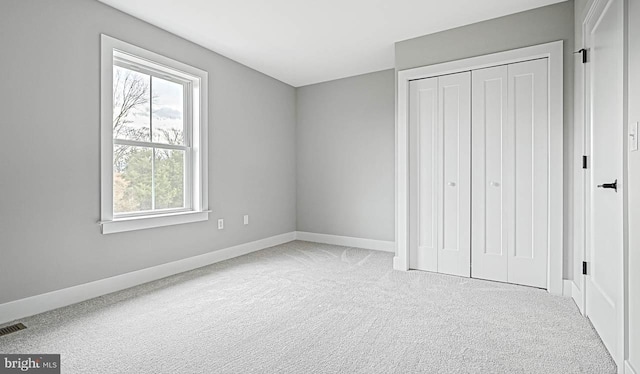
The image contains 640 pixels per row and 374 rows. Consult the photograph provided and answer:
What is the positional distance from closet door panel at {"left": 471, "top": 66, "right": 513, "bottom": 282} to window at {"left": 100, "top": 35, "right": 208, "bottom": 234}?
9.41 feet

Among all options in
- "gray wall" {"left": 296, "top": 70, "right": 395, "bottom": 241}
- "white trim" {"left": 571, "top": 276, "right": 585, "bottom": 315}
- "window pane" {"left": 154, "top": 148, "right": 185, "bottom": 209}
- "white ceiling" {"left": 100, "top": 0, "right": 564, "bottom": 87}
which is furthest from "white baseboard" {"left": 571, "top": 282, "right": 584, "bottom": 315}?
"window pane" {"left": 154, "top": 148, "right": 185, "bottom": 209}

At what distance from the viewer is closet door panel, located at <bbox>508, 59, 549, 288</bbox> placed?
9.39 ft

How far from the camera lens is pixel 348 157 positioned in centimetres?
483

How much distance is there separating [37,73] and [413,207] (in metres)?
3.41

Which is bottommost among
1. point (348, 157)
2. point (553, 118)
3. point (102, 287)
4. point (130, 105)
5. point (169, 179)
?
point (102, 287)

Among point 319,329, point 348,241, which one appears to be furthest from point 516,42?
point 348,241

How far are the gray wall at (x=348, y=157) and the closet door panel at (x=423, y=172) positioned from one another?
0.94 meters

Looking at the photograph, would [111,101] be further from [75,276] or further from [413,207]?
[413,207]

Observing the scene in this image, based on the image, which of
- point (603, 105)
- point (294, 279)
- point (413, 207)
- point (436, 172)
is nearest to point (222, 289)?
point (294, 279)

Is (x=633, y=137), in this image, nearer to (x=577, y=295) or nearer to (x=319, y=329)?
(x=577, y=295)

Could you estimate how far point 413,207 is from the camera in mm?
3498

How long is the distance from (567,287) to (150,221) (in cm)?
374

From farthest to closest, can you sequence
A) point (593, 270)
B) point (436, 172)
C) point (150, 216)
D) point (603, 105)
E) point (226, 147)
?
point (226, 147), point (436, 172), point (150, 216), point (593, 270), point (603, 105)

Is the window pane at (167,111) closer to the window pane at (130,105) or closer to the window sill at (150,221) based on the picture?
the window pane at (130,105)
